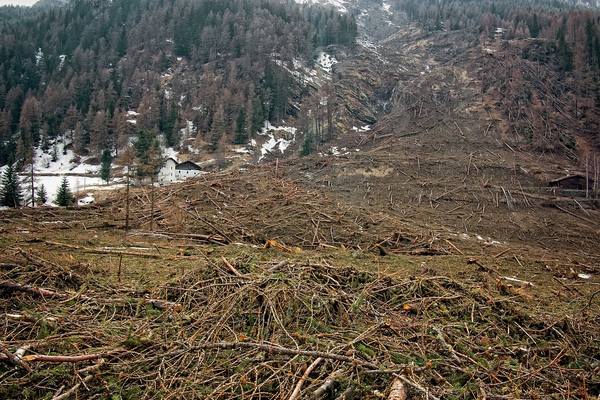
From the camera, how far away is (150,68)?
85750mm

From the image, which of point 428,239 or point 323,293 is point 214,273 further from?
point 428,239

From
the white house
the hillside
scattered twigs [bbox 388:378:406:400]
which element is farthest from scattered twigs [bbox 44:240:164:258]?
the white house

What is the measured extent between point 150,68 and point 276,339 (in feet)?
321

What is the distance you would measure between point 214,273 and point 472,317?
445 centimetres

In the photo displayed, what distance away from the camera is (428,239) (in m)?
16.5

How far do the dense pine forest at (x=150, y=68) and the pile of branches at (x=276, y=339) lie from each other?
51.1m

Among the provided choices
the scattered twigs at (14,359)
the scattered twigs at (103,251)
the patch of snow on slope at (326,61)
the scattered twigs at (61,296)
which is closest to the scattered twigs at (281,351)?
the scattered twigs at (61,296)

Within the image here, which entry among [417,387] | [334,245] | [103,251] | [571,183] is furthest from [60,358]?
[571,183]

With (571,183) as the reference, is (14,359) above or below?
above

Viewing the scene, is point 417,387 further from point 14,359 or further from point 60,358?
point 14,359

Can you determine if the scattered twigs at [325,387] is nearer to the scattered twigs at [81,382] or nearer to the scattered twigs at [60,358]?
the scattered twigs at [81,382]

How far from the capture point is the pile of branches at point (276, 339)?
10.7 ft

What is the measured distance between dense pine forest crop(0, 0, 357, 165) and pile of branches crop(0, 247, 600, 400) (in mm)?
51082

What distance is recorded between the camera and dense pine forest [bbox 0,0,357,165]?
207 ft
